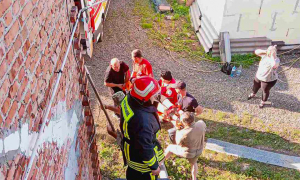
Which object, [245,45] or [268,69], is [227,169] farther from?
[245,45]

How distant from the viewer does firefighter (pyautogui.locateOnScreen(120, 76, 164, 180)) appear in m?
3.46

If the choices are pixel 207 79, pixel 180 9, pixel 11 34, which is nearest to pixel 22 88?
pixel 11 34

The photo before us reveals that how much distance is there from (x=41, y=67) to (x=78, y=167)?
1.57 metres

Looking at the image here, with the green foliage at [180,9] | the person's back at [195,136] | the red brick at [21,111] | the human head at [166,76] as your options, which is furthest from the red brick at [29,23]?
the green foliage at [180,9]

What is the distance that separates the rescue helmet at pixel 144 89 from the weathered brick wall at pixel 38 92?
691 millimetres

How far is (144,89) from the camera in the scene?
Answer: 3428 millimetres

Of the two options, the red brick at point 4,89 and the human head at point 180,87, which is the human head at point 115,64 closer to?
the human head at point 180,87

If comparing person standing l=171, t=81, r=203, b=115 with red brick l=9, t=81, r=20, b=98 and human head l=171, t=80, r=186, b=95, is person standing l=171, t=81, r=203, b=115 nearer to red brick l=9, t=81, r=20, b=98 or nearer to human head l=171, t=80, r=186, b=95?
human head l=171, t=80, r=186, b=95

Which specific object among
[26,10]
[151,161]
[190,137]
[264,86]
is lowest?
[151,161]

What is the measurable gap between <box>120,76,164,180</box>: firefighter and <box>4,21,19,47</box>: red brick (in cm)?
171

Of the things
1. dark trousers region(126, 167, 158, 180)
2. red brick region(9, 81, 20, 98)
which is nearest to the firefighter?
dark trousers region(126, 167, 158, 180)

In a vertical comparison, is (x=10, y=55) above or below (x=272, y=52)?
below

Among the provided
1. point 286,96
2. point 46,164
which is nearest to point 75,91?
point 46,164

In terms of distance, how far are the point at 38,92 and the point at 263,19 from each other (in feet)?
26.3
